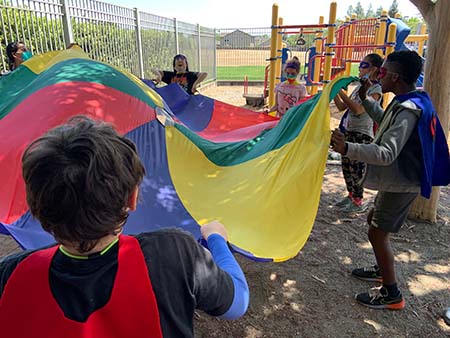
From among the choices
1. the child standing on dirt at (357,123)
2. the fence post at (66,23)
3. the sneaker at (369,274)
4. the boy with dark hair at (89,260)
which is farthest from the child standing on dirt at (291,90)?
the fence post at (66,23)

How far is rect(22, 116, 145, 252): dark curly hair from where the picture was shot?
2.40ft

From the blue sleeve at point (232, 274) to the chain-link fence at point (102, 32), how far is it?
560 centimetres

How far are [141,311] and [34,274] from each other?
0.24 m

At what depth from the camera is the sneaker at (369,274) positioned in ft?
9.36

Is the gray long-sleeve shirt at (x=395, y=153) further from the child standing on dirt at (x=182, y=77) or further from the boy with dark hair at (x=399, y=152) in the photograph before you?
the child standing on dirt at (x=182, y=77)

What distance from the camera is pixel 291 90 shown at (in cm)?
450

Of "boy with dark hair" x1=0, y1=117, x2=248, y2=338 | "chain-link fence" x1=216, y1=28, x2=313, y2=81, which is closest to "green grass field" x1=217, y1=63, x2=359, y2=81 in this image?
"chain-link fence" x1=216, y1=28, x2=313, y2=81

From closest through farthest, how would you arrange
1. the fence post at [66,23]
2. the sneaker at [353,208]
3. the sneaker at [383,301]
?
1. the sneaker at [383,301]
2. the sneaker at [353,208]
3. the fence post at [66,23]

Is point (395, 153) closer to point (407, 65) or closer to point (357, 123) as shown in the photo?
point (407, 65)

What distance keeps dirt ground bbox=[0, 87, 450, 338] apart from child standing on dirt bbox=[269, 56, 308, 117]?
1477 mm

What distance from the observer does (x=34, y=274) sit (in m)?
0.79

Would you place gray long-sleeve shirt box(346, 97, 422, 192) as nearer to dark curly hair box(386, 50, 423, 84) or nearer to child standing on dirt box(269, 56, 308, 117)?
dark curly hair box(386, 50, 423, 84)

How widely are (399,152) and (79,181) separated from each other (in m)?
1.83

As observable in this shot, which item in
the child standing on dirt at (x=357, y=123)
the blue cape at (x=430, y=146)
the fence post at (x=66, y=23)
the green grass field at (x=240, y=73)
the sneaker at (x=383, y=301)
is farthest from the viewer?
the green grass field at (x=240, y=73)
